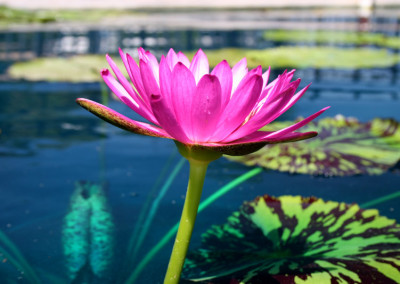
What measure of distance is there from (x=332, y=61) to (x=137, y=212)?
61.7 inches

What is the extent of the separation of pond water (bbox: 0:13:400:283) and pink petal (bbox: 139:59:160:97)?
298mm

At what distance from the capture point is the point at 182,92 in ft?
1.42

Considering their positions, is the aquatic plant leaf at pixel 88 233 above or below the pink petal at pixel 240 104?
below

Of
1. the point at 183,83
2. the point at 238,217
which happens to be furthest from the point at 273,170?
the point at 183,83

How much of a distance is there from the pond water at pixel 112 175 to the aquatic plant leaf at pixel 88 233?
1 centimetres

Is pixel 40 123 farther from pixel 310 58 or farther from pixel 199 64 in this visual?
pixel 310 58

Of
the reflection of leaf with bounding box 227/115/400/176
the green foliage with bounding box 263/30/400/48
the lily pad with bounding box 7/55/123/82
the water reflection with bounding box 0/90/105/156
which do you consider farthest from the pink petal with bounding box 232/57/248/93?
the green foliage with bounding box 263/30/400/48

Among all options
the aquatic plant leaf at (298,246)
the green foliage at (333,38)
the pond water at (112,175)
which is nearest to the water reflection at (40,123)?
the pond water at (112,175)

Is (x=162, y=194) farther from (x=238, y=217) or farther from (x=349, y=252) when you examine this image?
(x=349, y=252)

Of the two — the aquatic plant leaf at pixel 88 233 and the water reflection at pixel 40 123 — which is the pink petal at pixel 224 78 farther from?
the water reflection at pixel 40 123

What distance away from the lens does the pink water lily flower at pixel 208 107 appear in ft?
1.39

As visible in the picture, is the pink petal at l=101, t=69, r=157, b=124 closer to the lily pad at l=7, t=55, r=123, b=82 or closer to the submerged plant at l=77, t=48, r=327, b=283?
the submerged plant at l=77, t=48, r=327, b=283

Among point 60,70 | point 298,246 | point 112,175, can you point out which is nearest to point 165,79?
point 298,246

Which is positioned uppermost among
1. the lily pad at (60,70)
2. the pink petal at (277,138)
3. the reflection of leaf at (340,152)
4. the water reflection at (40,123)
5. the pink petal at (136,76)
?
the pink petal at (136,76)
